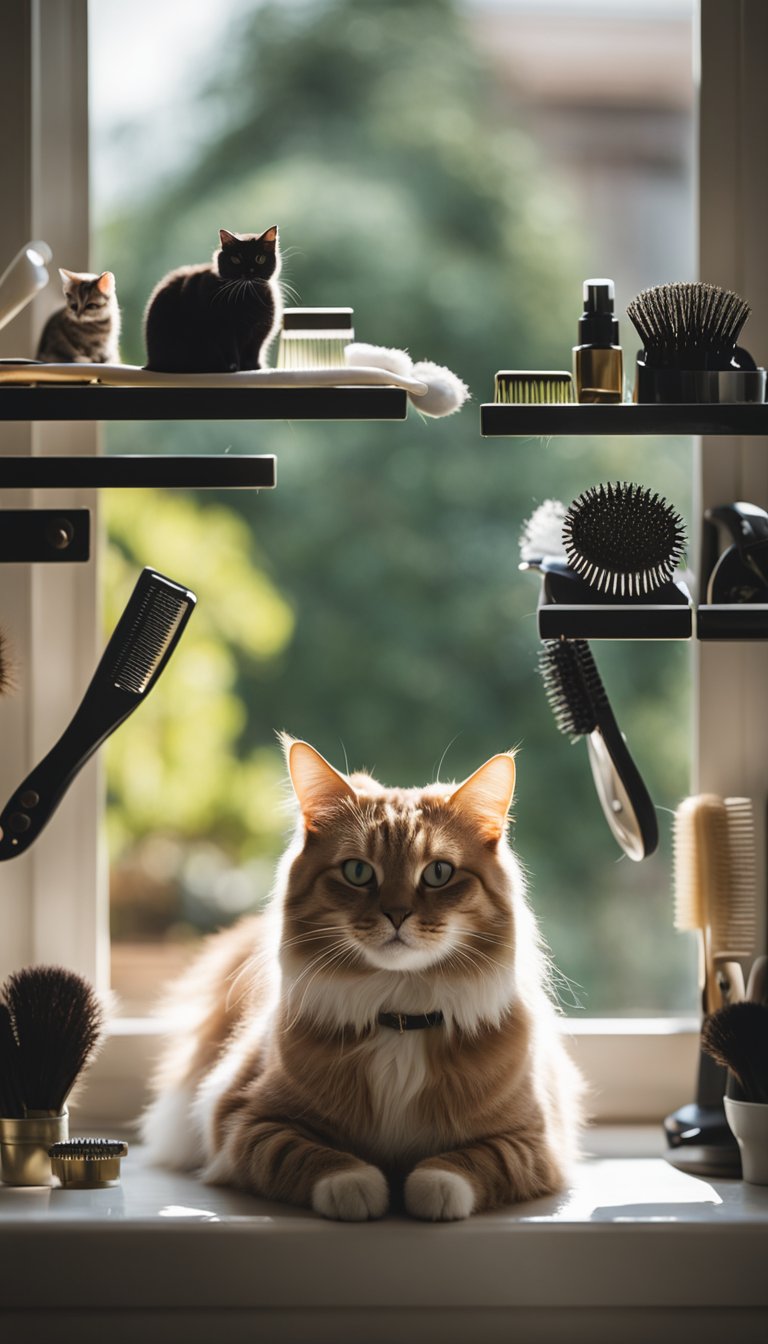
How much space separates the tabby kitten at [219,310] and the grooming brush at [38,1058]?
20.9 inches

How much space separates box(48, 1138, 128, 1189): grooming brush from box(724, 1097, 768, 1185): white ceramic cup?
Result: 0.51 m

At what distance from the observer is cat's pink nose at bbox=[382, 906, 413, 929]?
1017mm

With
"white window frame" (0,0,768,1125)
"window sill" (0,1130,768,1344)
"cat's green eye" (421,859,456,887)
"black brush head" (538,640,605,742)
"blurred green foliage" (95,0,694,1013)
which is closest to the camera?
"window sill" (0,1130,768,1344)

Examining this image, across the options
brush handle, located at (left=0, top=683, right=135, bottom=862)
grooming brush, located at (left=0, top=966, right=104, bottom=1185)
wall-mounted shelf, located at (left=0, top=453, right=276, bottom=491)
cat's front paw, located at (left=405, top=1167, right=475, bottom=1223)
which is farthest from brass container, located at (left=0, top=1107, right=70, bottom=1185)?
wall-mounted shelf, located at (left=0, top=453, right=276, bottom=491)

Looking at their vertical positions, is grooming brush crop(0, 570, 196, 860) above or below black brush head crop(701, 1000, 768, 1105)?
above

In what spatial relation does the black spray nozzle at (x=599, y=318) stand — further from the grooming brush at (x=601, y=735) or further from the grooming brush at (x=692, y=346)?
the grooming brush at (x=601, y=735)

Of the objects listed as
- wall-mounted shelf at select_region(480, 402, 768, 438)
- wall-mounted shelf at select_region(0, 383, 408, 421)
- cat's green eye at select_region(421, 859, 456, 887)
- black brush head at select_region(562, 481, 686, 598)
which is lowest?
cat's green eye at select_region(421, 859, 456, 887)

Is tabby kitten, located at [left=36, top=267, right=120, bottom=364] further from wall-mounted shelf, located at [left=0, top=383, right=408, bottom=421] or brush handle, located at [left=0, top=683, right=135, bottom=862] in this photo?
brush handle, located at [left=0, top=683, right=135, bottom=862]

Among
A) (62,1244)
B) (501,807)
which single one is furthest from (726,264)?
(62,1244)

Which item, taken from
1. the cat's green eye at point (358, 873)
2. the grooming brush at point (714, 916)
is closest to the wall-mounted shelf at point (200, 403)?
the cat's green eye at point (358, 873)

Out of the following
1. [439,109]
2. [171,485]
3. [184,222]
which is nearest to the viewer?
[171,485]

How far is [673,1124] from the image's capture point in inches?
47.7

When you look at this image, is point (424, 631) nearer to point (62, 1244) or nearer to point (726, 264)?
point (726, 264)

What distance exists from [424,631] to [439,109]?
719mm
